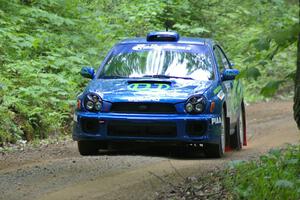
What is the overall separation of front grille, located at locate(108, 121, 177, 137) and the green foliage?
177cm

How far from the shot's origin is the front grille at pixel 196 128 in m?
9.15

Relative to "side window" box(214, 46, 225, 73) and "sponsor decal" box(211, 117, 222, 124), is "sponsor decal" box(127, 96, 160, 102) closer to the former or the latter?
"sponsor decal" box(211, 117, 222, 124)

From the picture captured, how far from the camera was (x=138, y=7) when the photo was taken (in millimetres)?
20312

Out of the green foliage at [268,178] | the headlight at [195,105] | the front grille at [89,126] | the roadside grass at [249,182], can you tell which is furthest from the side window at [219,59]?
the roadside grass at [249,182]

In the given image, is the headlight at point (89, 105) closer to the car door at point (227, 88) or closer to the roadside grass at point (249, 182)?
the car door at point (227, 88)

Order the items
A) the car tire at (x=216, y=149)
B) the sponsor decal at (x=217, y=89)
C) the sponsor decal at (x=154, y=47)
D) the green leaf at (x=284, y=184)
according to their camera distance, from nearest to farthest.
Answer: the green leaf at (x=284, y=184), the car tire at (x=216, y=149), the sponsor decal at (x=217, y=89), the sponsor decal at (x=154, y=47)

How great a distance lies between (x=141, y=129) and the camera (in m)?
9.23

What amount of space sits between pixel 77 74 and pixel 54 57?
0.69m

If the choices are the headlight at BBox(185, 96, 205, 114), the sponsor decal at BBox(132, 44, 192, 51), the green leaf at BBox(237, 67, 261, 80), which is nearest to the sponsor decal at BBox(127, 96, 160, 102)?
the headlight at BBox(185, 96, 205, 114)

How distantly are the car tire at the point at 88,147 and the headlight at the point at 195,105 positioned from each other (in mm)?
1442

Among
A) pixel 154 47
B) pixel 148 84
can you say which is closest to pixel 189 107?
pixel 148 84

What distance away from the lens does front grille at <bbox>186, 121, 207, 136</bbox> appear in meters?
9.15

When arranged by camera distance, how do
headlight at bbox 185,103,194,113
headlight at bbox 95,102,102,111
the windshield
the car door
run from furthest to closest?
the car door
the windshield
headlight at bbox 95,102,102,111
headlight at bbox 185,103,194,113

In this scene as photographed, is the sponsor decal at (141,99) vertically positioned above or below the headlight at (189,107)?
above
